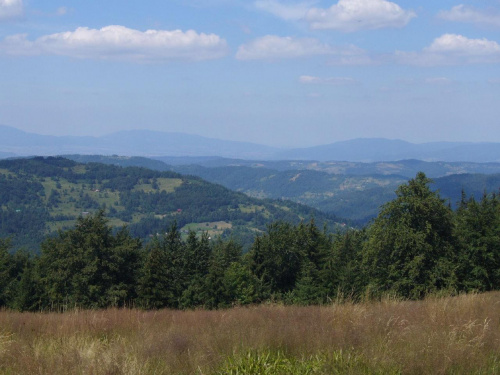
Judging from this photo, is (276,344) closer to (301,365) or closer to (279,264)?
(301,365)

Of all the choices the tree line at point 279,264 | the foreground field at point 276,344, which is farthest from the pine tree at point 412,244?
the foreground field at point 276,344

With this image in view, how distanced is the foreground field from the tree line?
10345 mm

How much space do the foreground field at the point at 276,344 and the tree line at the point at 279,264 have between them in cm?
1034

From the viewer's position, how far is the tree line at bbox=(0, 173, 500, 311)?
81.5 ft

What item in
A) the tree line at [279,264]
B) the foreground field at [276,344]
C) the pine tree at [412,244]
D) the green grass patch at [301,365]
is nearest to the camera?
the green grass patch at [301,365]

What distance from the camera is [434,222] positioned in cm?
2570

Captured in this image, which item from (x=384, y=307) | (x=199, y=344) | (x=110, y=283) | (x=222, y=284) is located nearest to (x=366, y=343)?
(x=199, y=344)

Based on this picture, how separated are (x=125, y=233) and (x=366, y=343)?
38.5 m

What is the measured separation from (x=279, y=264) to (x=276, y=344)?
34.8 meters

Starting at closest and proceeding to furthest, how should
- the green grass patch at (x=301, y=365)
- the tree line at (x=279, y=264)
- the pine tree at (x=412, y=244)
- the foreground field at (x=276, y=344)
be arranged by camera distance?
1. the green grass patch at (x=301, y=365)
2. the foreground field at (x=276, y=344)
3. the pine tree at (x=412, y=244)
4. the tree line at (x=279, y=264)

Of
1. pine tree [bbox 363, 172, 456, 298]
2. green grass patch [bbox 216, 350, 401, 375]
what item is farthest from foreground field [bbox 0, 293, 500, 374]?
pine tree [bbox 363, 172, 456, 298]

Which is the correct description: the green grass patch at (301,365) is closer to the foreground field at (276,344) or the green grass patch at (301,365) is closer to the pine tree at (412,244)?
the foreground field at (276,344)

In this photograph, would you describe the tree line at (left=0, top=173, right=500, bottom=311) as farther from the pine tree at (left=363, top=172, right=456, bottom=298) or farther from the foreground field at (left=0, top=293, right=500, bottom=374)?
the foreground field at (left=0, top=293, right=500, bottom=374)

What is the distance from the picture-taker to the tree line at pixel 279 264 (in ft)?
81.5
